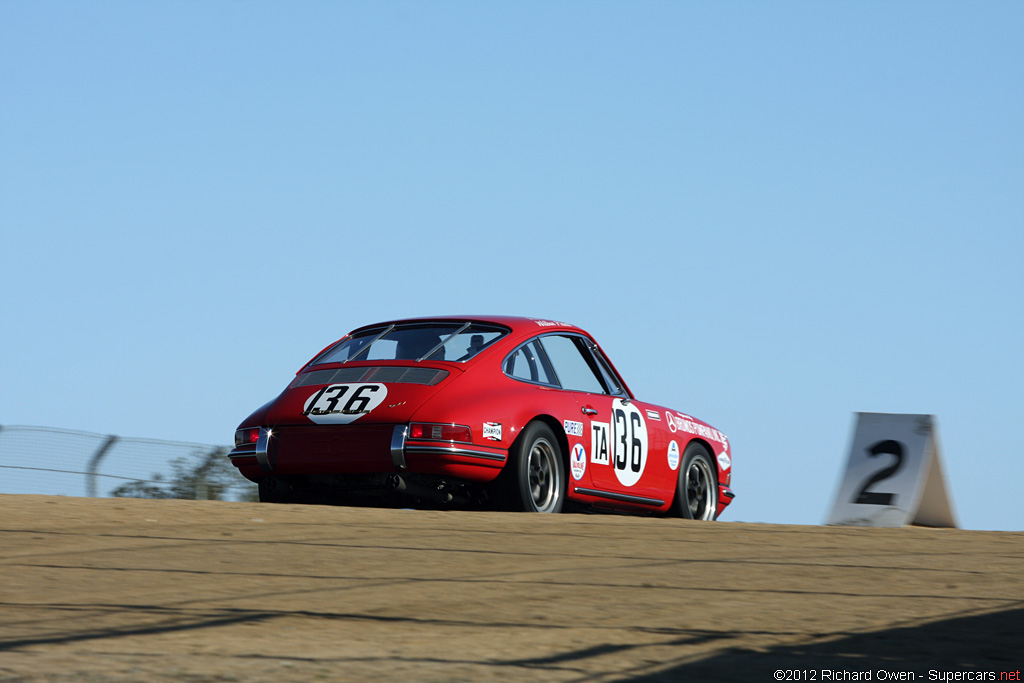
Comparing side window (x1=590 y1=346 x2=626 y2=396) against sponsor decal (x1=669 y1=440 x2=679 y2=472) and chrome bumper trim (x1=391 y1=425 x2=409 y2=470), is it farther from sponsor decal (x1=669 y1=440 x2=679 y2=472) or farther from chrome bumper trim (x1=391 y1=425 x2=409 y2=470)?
chrome bumper trim (x1=391 y1=425 x2=409 y2=470)

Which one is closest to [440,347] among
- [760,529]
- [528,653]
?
[760,529]

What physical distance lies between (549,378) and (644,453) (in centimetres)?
125

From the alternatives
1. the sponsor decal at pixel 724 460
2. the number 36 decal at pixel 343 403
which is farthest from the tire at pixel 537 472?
the sponsor decal at pixel 724 460

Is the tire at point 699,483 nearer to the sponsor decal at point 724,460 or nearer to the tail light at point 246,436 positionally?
the sponsor decal at point 724,460

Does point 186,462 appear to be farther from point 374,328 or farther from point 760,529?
point 760,529

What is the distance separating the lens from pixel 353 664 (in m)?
4.29

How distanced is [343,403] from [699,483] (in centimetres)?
395

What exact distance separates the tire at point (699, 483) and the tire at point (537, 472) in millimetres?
1948

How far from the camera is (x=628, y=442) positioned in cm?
1050

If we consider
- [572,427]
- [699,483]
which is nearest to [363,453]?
[572,427]

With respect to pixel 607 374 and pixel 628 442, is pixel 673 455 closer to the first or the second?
pixel 628 442

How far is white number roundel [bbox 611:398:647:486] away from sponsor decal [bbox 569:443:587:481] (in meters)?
0.44

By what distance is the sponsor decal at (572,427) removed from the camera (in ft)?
31.7

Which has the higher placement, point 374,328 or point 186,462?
point 374,328
